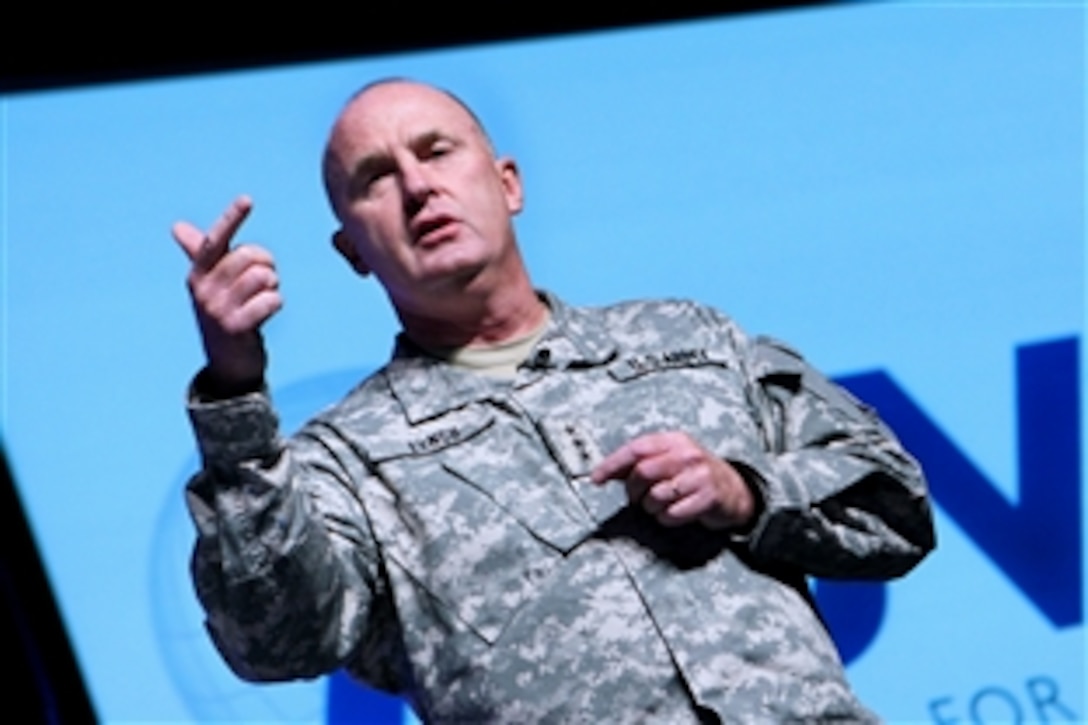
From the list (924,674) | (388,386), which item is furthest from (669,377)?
(924,674)

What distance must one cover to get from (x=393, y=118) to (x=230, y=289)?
0.44m

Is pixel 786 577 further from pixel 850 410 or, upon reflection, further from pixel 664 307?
pixel 664 307

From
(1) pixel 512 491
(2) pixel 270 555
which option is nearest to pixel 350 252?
(1) pixel 512 491

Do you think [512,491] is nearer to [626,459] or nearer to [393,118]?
[626,459]

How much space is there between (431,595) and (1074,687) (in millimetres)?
1090

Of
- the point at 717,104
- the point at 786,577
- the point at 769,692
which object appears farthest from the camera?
the point at 717,104

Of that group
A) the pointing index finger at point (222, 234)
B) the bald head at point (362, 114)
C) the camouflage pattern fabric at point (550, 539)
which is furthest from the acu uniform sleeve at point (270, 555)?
the bald head at point (362, 114)

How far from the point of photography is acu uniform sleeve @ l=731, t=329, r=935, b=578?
1542 mm

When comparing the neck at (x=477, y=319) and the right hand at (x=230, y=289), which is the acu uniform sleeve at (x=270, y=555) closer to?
the right hand at (x=230, y=289)

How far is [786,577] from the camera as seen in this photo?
62.8 inches

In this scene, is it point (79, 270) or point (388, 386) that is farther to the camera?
point (79, 270)

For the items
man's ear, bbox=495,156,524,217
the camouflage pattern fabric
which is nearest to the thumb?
the camouflage pattern fabric

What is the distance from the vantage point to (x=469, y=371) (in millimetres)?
1689

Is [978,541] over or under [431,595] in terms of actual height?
under
